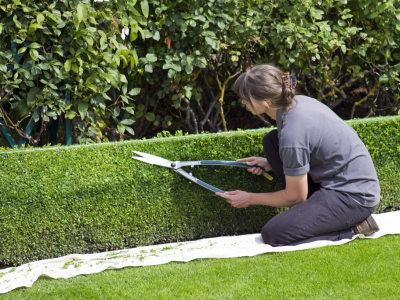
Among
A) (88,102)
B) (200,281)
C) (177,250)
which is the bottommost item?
(177,250)

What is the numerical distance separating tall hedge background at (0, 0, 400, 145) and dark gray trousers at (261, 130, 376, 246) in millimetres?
1731

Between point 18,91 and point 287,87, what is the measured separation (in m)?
2.20

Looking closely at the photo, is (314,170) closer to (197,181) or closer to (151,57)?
(197,181)

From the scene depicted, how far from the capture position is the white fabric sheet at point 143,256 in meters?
2.71

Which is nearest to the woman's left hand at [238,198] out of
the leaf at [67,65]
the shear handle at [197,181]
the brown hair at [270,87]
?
the shear handle at [197,181]

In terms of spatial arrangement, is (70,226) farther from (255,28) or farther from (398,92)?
(398,92)

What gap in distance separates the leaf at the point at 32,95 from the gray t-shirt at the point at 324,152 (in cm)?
195

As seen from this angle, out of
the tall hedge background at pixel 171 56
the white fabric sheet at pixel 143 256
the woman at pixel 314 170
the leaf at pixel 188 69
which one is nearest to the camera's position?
the white fabric sheet at pixel 143 256

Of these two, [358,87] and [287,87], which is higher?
[287,87]

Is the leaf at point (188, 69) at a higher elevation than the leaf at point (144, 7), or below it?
below

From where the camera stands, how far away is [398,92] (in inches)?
212

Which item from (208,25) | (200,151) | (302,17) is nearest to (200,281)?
(200,151)

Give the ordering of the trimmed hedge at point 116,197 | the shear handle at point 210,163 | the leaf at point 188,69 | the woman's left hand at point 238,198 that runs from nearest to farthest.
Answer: the trimmed hedge at point 116,197, the woman's left hand at point 238,198, the shear handle at point 210,163, the leaf at point 188,69

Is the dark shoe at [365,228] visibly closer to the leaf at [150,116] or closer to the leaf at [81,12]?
the leaf at [150,116]
